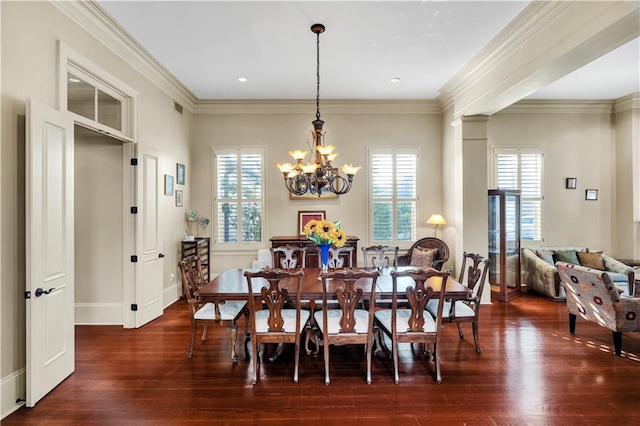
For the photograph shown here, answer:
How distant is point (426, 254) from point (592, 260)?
2.89 meters

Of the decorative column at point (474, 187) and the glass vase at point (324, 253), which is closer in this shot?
the glass vase at point (324, 253)

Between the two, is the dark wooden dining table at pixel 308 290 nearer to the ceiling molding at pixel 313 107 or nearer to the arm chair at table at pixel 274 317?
the arm chair at table at pixel 274 317

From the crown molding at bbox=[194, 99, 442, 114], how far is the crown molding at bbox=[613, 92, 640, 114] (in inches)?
128

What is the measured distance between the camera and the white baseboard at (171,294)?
4824 millimetres

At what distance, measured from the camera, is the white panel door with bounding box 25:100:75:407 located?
237 cm

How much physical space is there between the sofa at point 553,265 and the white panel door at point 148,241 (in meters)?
6.15

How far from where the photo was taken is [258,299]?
9.33ft

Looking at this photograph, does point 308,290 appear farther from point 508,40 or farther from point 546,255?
point 546,255

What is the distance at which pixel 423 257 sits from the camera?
5.21 m

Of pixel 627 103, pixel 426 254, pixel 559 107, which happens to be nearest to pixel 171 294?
pixel 426 254

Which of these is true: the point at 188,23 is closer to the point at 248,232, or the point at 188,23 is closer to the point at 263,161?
the point at 263,161

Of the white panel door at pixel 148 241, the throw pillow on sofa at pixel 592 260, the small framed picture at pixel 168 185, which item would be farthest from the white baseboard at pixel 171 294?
the throw pillow on sofa at pixel 592 260

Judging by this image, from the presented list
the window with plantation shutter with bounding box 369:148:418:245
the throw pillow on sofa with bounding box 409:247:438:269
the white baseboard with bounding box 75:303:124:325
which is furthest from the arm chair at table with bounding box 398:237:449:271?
the white baseboard with bounding box 75:303:124:325

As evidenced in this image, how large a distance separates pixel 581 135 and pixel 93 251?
27.5 ft
